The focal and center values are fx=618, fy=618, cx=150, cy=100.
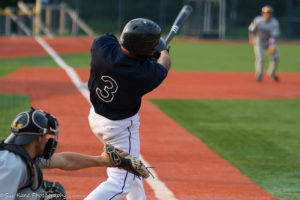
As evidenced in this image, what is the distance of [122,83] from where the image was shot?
5.25 meters

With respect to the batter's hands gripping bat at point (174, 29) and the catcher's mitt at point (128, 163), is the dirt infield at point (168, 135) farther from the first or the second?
the catcher's mitt at point (128, 163)

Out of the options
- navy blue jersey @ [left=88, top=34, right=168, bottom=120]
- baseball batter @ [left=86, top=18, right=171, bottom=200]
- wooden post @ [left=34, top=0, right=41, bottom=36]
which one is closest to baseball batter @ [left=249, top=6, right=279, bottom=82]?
baseball batter @ [left=86, top=18, right=171, bottom=200]

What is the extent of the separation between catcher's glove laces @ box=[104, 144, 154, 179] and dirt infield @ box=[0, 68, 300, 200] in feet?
6.76

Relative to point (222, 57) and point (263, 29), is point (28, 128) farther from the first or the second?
point (222, 57)

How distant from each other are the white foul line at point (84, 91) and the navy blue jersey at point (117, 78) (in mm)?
1792

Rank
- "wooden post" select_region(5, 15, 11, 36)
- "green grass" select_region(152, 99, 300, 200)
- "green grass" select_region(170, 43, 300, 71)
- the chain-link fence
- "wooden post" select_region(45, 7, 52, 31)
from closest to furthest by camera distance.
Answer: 1. "green grass" select_region(152, 99, 300, 200)
2. "green grass" select_region(170, 43, 300, 71)
3. "wooden post" select_region(5, 15, 11, 36)
4. "wooden post" select_region(45, 7, 52, 31)
5. the chain-link fence

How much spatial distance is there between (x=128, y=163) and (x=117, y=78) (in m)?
0.81

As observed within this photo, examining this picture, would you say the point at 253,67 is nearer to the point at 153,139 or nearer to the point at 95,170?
the point at 153,139

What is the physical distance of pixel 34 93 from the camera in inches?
586

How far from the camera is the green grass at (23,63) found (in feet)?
69.6

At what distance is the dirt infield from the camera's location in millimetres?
7367

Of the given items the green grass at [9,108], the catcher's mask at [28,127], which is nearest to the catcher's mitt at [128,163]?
the catcher's mask at [28,127]

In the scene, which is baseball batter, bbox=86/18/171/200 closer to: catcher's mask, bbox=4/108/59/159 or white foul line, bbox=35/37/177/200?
catcher's mask, bbox=4/108/59/159

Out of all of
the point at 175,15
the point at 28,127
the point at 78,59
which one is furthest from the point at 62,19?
the point at 28,127
